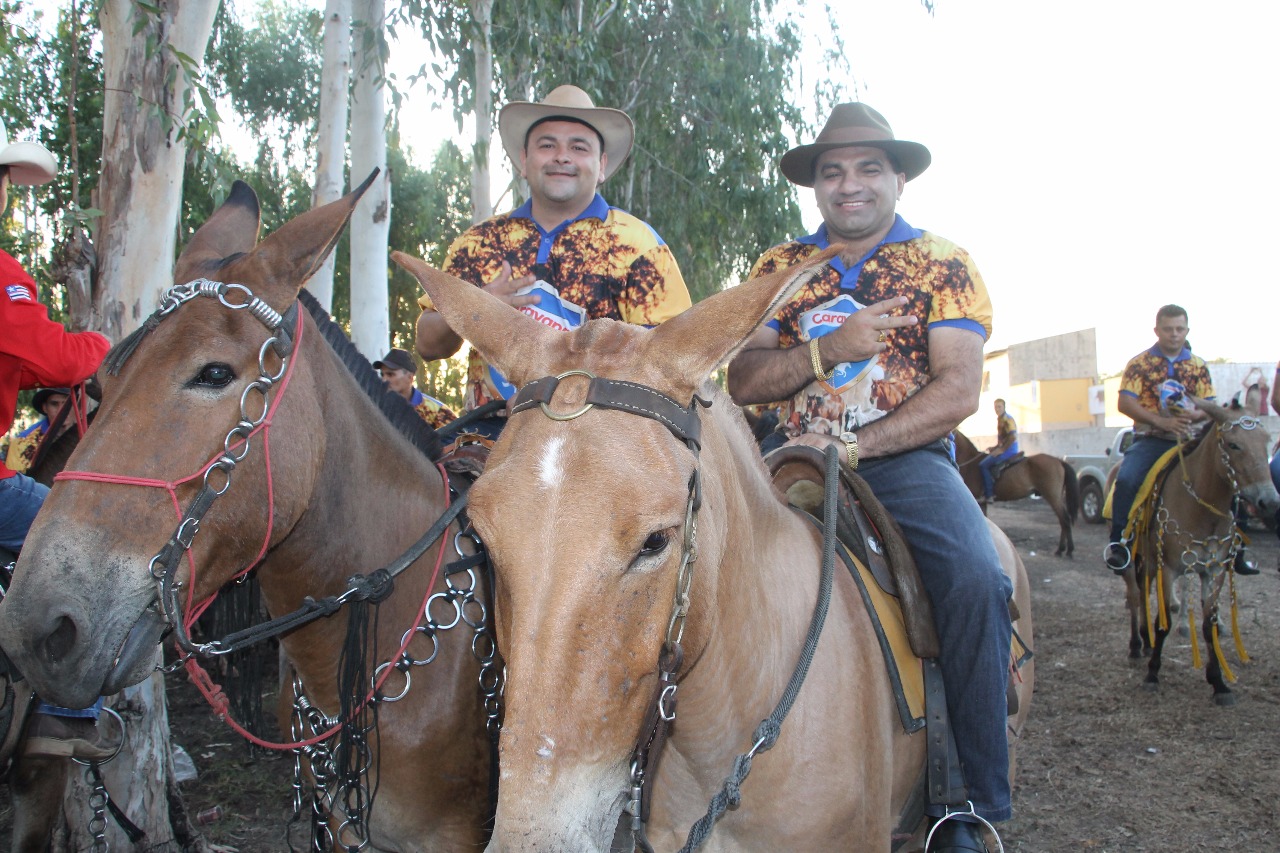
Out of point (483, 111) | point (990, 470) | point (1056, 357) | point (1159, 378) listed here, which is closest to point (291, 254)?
point (1159, 378)

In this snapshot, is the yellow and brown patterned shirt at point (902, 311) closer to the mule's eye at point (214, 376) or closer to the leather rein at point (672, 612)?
the leather rein at point (672, 612)

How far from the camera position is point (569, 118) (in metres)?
3.72

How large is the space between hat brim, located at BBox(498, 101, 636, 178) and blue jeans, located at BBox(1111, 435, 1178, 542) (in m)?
7.01

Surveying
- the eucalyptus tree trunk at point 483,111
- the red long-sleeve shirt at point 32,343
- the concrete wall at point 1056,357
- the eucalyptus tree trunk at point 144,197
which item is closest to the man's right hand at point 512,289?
the red long-sleeve shirt at point 32,343

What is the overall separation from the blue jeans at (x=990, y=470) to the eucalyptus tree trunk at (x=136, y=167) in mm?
15528

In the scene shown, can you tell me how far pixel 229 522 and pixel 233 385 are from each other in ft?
1.18

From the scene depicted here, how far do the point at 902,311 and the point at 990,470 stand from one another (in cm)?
1529

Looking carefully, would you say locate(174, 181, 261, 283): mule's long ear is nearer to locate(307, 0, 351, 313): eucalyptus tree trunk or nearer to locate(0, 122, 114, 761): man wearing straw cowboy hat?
locate(0, 122, 114, 761): man wearing straw cowboy hat

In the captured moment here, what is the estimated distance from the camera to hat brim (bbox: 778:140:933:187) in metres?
3.20

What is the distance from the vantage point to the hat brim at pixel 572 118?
12.2 ft

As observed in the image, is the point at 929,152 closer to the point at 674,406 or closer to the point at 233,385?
the point at 674,406

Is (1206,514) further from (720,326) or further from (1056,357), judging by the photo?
(1056,357)

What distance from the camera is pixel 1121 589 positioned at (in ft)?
39.7

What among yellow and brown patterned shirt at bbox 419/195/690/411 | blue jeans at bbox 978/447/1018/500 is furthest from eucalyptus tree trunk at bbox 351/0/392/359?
blue jeans at bbox 978/447/1018/500
